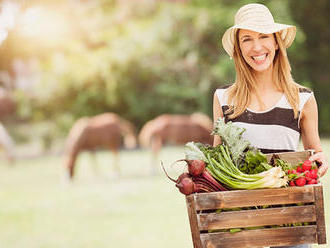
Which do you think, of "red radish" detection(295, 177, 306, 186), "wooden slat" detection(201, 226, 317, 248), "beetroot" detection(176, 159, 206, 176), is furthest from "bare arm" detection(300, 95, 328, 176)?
"beetroot" detection(176, 159, 206, 176)

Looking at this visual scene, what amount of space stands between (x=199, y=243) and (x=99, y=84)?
18.2 m

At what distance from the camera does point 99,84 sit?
19984 mm

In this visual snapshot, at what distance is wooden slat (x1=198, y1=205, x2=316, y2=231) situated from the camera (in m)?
Result: 2.07

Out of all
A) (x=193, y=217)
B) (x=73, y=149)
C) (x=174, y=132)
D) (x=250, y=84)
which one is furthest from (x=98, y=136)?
(x=193, y=217)

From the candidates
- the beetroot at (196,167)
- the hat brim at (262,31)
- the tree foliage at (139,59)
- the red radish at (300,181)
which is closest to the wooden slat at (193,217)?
the beetroot at (196,167)

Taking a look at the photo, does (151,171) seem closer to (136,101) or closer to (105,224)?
(105,224)

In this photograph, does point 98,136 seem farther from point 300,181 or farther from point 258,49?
point 300,181

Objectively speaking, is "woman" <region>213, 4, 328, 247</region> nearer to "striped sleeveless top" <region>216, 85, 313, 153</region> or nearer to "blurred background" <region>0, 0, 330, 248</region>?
"striped sleeveless top" <region>216, 85, 313, 153</region>

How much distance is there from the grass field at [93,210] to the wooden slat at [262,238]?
4169 millimetres

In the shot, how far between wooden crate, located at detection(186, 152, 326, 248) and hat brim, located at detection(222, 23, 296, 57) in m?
0.75

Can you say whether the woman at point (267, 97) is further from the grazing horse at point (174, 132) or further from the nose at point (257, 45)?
the grazing horse at point (174, 132)

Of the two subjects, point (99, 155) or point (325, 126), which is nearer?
point (99, 155)

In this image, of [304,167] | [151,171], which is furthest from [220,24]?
[304,167]

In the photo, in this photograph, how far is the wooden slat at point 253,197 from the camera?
2066mm
